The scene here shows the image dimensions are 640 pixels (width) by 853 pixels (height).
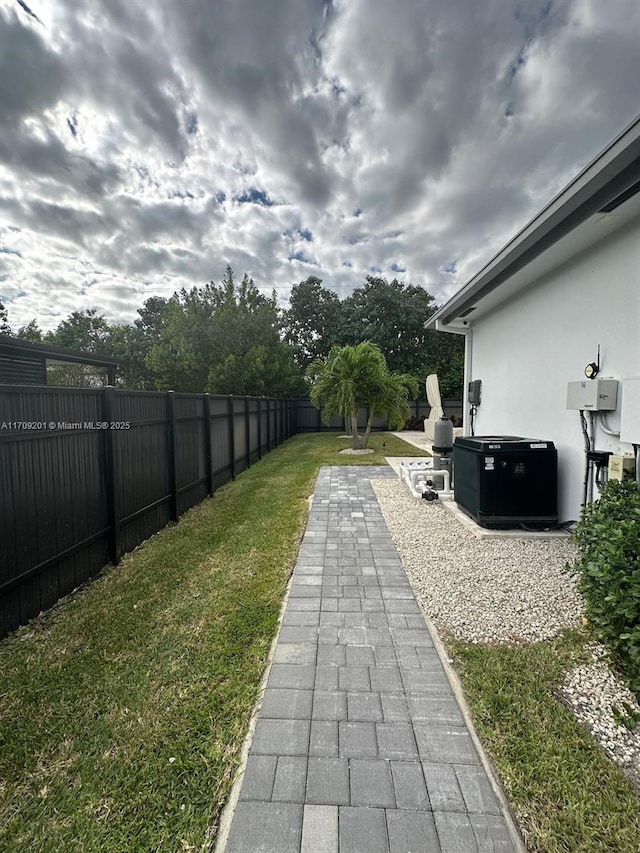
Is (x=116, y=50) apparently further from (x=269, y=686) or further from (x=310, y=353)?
(x=310, y=353)

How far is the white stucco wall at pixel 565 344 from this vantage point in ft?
11.1

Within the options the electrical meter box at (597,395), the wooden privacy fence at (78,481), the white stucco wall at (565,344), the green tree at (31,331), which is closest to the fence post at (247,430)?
the wooden privacy fence at (78,481)

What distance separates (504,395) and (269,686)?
5.33m

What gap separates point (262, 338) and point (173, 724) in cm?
1723

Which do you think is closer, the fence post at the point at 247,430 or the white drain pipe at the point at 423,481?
the white drain pipe at the point at 423,481

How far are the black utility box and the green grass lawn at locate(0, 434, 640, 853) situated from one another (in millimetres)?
2000

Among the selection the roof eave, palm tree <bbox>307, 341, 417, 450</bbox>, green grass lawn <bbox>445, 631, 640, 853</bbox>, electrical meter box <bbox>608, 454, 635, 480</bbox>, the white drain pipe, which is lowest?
green grass lawn <bbox>445, 631, 640, 853</bbox>

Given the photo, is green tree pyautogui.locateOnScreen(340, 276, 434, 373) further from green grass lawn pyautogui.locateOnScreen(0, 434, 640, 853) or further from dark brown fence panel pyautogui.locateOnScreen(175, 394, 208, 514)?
green grass lawn pyautogui.locateOnScreen(0, 434, 640, 853)

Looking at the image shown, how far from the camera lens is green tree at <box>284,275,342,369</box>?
2389 cm

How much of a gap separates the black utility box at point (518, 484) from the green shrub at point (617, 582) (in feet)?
6.52

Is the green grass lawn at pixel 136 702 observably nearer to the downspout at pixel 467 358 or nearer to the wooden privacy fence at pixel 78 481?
the wooden privacy fence at pixel 78 481

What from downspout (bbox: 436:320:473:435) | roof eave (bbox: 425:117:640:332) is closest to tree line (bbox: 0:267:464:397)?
downspout (bbox: 436:320:473:435)

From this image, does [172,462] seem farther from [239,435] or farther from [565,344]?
[565,344]

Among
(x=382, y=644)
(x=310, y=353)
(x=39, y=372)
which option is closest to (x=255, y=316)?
(x=310, y=353)
